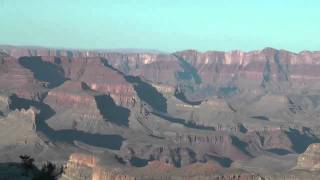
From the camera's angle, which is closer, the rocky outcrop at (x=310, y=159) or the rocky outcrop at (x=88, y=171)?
the rocky outcrop at (x=88, y=171)

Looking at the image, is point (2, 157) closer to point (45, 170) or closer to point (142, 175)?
point (142, 175)

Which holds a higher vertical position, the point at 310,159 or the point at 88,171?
the point at 310,159

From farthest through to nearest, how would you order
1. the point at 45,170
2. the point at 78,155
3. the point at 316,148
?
the point at 316,148, the point at 78,155, the point at 45,170

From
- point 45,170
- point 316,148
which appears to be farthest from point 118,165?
point 45,170

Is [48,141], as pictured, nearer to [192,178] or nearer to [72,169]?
[72,169]

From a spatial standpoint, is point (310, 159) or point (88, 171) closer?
point (88, 171)

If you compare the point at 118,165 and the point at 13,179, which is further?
the point at 118,165

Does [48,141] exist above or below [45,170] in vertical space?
below

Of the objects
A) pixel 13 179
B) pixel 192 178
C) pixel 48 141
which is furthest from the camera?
pixel 48 141

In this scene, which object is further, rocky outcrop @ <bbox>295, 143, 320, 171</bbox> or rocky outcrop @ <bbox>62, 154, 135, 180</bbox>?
rocky outcrop @ <bbox>295, 143, 320, 171</bbox>
